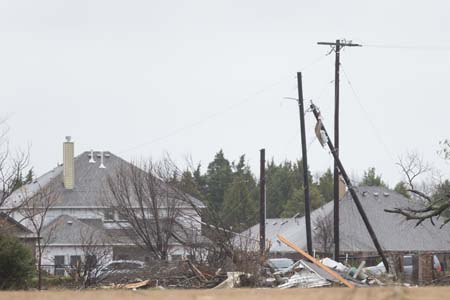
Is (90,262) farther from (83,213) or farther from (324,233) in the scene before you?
(83,213)

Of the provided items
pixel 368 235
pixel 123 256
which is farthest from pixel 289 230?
pixel 123 256

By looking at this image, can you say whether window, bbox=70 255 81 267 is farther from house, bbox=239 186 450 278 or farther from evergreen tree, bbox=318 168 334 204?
evergreen tree, bbox=318 168 334 204

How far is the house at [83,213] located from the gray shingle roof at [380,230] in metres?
7.20

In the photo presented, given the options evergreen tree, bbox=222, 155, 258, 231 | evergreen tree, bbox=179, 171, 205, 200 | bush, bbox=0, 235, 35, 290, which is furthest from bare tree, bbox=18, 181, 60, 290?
evergreen tree, bbox=222, 155, 258, 231

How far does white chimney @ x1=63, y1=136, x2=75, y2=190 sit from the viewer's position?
238 feet

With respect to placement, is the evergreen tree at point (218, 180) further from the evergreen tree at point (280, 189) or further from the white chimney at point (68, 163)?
the white chimney at point (68, 163)

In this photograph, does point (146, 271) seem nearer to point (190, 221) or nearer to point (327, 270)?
point (327, 270)

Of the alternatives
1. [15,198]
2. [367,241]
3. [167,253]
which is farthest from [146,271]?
[15,198]

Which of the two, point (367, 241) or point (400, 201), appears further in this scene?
point (400, 201)

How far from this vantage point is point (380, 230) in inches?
2491

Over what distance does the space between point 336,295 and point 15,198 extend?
52972mm

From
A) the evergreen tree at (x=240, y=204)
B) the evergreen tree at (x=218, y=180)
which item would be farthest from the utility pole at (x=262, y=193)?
the evergreen tree at (x=218, y=180)

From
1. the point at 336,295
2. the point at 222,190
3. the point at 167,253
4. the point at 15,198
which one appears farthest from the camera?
the point at 222,190

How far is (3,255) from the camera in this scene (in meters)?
31.2
